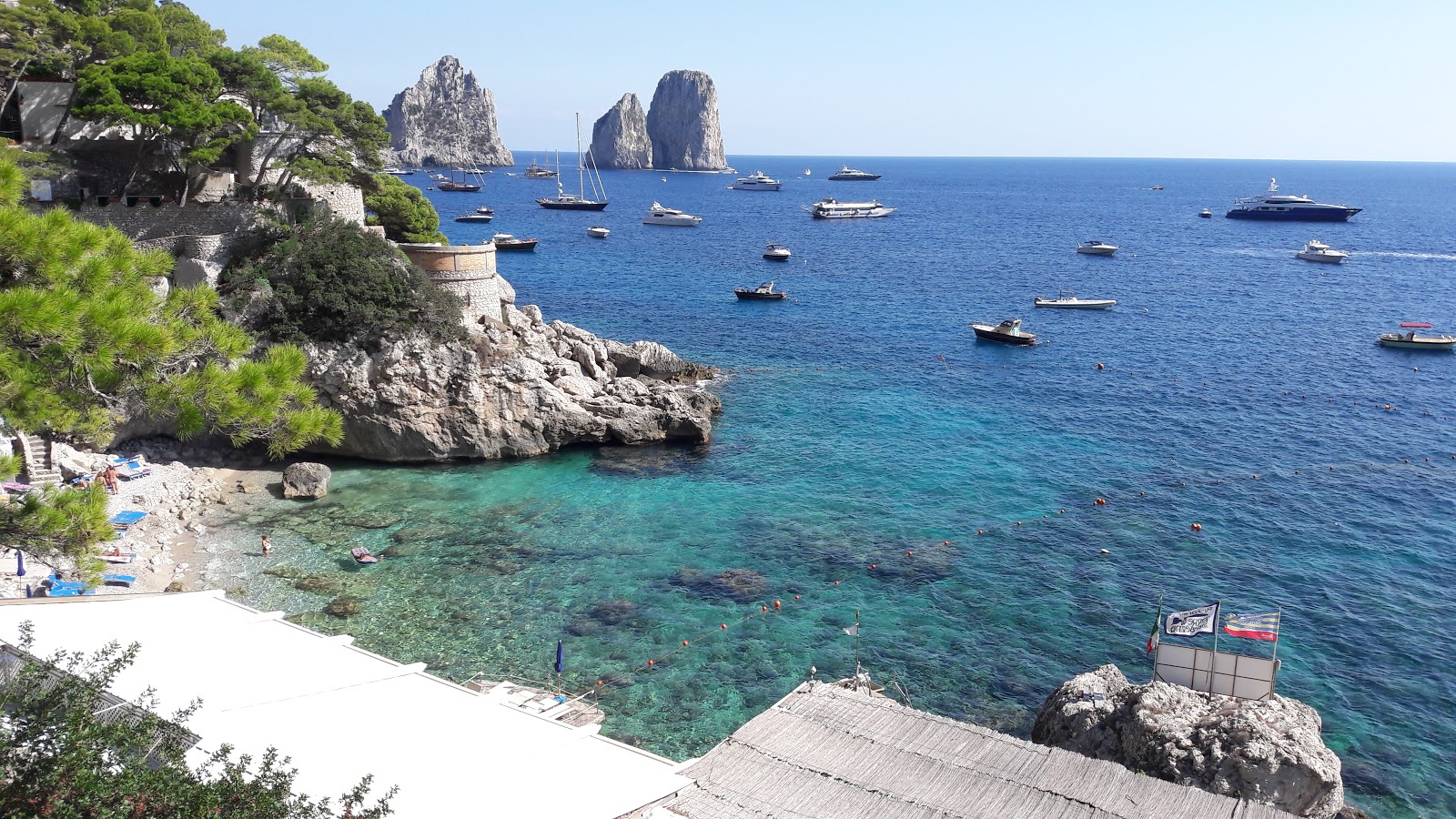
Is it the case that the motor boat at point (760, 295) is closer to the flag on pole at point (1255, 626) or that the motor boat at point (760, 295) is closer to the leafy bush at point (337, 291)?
the leafy bush at point (337, 291)

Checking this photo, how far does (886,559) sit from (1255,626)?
415 inches

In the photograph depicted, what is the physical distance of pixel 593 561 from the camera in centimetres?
2683

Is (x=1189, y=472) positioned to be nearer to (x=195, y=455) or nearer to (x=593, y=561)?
(x=593, y=561)

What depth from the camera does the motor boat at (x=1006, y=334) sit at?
A: 176 feet

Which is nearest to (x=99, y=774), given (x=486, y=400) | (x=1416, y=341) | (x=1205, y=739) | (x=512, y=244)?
(x=1205, y=739)

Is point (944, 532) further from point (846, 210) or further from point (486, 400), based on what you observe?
point (846, 210)

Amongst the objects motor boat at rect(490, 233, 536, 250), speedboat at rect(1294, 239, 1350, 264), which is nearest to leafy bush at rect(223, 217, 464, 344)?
motor boat at rect(490, 233, 536, 250)

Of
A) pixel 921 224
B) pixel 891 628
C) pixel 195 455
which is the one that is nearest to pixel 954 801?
pixel 891 628

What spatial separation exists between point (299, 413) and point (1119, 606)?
20.4m

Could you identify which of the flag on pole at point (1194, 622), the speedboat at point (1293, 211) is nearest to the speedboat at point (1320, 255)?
the speedboat at point (1293, 211)

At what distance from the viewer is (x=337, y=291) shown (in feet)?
109

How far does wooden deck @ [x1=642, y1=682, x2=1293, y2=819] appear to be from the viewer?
44.7 feet

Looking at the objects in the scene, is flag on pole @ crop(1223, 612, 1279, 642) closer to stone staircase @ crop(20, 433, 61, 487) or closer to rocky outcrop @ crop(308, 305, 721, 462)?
rocky outcrop @ crop(308, 305, 721, 462)

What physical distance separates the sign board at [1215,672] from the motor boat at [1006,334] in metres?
37.1
